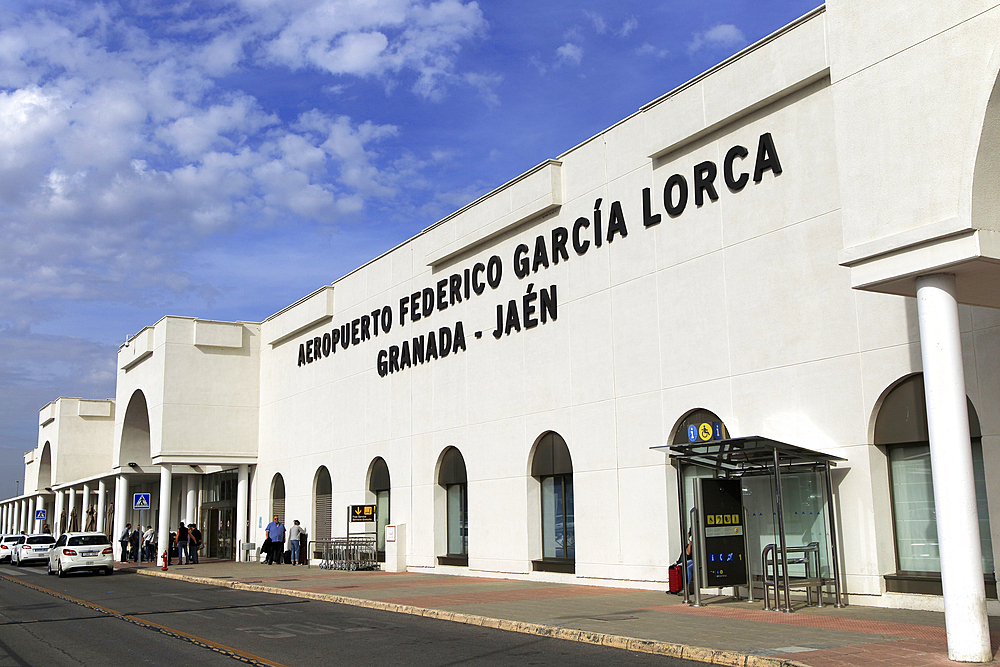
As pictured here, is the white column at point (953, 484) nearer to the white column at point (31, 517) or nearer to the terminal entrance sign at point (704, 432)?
the terminal entrance sign at point (704, 432)

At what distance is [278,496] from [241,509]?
9.00 feet

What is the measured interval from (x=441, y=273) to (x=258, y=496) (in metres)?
18.2

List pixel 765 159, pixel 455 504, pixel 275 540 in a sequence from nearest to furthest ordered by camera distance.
A: pixel 765 159
pixel 455 504
pixel 275 540

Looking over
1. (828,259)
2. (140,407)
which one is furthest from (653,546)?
(140,407)

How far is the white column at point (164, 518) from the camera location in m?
36.5

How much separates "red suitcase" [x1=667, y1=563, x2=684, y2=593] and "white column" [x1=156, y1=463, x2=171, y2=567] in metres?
25.1

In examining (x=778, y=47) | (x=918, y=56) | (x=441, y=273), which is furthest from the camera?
(x=441, y=273)

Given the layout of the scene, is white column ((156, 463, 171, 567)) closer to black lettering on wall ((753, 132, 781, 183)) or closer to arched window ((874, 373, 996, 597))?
black lettering on wall ((753, 132, 781, 183))

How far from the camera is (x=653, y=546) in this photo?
18969 millimetres

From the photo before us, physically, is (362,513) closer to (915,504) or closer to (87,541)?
(87,541)

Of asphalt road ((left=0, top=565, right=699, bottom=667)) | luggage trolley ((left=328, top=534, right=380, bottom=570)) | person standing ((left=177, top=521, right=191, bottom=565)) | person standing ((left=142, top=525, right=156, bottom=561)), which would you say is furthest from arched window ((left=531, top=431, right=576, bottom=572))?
person standing ((left=142, top=525, right=156, bottom=561))

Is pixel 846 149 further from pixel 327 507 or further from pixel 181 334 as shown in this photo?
pixel 181 334

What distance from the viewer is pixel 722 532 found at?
51.2 ft

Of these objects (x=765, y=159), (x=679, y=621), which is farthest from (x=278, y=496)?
(x=679, y=621)
